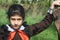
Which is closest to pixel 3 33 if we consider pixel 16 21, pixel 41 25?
pixel 16 21

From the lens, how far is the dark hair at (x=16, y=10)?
57.2 inches

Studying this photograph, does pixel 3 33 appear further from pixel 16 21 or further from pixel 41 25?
pixel 41 25

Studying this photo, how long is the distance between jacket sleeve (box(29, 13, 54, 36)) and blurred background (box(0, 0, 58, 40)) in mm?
85

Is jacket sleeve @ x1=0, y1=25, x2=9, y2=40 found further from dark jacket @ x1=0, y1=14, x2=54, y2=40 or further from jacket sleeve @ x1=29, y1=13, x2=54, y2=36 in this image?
jacket sleeve @ x1=29, y1=13, x2=54, y2=36

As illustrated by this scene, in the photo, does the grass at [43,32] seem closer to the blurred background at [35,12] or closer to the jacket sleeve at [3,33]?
the blurred background at [35,12]

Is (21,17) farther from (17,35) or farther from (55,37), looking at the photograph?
(55,37)

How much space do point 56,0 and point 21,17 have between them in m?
0.24

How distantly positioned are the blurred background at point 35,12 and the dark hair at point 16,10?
0.28 feet

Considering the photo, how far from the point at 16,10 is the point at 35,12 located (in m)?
0.20

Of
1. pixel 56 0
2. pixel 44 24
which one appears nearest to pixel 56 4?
pixel 56 0

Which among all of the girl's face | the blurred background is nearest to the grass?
the blurred background

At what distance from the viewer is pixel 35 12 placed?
1.62 m

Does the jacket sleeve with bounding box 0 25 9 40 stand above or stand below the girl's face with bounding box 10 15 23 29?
below

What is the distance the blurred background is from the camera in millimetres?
1582
